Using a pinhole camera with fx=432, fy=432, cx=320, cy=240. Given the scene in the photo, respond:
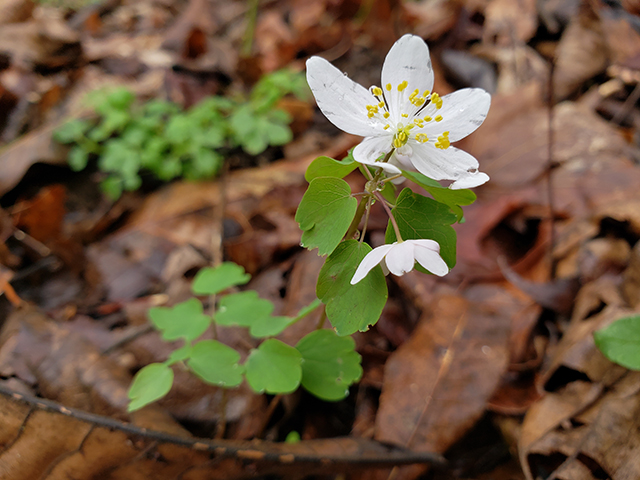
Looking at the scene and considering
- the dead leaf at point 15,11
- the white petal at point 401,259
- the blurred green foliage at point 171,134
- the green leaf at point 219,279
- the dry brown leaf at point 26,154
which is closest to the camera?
the white petal at point 401,259

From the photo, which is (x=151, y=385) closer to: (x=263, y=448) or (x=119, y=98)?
(x=263, y=448)

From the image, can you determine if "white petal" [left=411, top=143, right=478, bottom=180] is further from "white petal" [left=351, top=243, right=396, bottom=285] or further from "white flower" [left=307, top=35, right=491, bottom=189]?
"white petal" [left=351, top=243, right=396, bottom=285]

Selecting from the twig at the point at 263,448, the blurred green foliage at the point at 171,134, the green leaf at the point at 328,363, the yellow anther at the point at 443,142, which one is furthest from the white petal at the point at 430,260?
the blurred green foliage at the point at 171,134

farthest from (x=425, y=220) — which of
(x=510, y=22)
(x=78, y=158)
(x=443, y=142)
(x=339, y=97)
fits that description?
(x=510, y=22)

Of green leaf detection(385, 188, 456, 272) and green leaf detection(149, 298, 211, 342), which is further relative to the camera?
green leaf detection(149, 298, 211, 342)

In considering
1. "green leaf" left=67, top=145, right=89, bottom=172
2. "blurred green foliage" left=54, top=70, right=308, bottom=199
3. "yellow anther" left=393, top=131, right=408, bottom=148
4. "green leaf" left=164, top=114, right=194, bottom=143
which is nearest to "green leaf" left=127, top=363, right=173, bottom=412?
"yellow anther" left=393, top=131, right=408, bottom=148

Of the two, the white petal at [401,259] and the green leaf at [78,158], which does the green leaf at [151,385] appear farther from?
the green leaf at [78,158]
